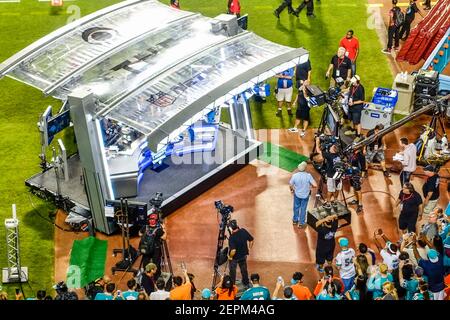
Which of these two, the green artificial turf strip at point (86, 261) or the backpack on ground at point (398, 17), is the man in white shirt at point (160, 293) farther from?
the backpack on ground at point (398, 17)

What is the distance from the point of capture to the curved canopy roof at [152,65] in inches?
710

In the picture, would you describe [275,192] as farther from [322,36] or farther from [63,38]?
[322,36]

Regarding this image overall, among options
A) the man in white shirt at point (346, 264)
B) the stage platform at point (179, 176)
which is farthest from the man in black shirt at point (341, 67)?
the man in white shirt at point (346, 264)

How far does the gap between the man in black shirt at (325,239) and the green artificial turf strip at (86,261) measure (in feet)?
14.0

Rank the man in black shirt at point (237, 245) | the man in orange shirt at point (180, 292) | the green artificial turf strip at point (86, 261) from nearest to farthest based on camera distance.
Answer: the man in orange shirt at point (180, 292) → the man in black shirt at point (237, 245) → the green artificial turf strip at point (86, 261)

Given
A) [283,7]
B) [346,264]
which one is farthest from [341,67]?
[346,264]

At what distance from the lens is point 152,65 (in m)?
19.8

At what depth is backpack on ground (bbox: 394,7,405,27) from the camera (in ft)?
83.9

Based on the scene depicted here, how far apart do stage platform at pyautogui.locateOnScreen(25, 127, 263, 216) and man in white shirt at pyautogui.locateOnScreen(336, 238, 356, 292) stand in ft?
15.1

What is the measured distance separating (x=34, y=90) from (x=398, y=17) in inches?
415

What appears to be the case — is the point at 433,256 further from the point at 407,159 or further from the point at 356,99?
the point at 356,99

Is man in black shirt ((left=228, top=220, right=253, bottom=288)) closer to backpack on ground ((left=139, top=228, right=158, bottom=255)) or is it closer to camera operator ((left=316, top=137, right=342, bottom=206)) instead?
backpack on ground ((left=139, top=228, right=158, bottom=255))

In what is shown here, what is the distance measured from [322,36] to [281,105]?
5.16m

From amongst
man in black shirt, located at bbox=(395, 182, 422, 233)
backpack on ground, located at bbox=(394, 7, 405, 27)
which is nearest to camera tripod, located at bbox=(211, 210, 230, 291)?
man in black shirt, located at bbox=(395, 182, 422, 233)
